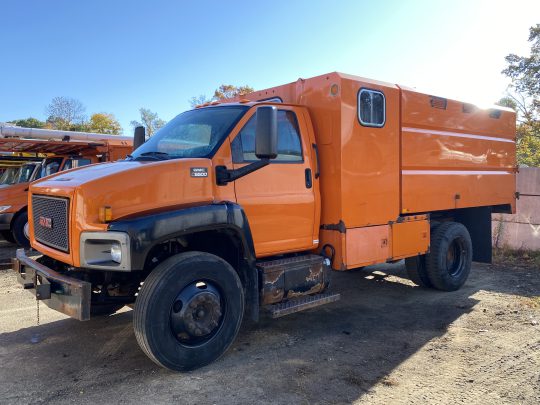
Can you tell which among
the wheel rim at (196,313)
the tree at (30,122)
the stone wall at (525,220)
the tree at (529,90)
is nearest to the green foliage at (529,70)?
the tree at (529,90)

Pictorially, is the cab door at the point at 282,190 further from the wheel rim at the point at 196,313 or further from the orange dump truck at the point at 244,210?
the wheel rim at the point at 196,313

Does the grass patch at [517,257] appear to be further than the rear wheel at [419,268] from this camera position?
Yes

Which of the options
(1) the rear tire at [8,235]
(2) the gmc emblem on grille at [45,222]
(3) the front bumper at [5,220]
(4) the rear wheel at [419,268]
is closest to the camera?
(2) the gmc emblem on grille at [45,222]

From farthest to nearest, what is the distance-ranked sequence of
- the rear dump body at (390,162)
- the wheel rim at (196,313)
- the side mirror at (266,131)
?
1. the rear dump body at (390,162)
2. the side mirror at (266,131)
3. the wheel rim at (196,313)

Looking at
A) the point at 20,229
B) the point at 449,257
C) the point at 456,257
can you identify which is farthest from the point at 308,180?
the point at 20,229

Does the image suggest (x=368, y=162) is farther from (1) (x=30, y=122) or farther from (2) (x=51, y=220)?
(1) (x=30, y=122)

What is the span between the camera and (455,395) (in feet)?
12.1

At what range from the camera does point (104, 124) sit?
4809 cm

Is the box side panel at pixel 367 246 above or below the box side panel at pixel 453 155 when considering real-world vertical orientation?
below

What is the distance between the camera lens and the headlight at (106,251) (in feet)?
11.8

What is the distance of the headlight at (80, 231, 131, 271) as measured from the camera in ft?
11.8

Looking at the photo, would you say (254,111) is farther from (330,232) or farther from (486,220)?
(486,220)

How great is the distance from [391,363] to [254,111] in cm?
280

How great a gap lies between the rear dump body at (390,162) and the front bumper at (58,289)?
2688 millimetres
